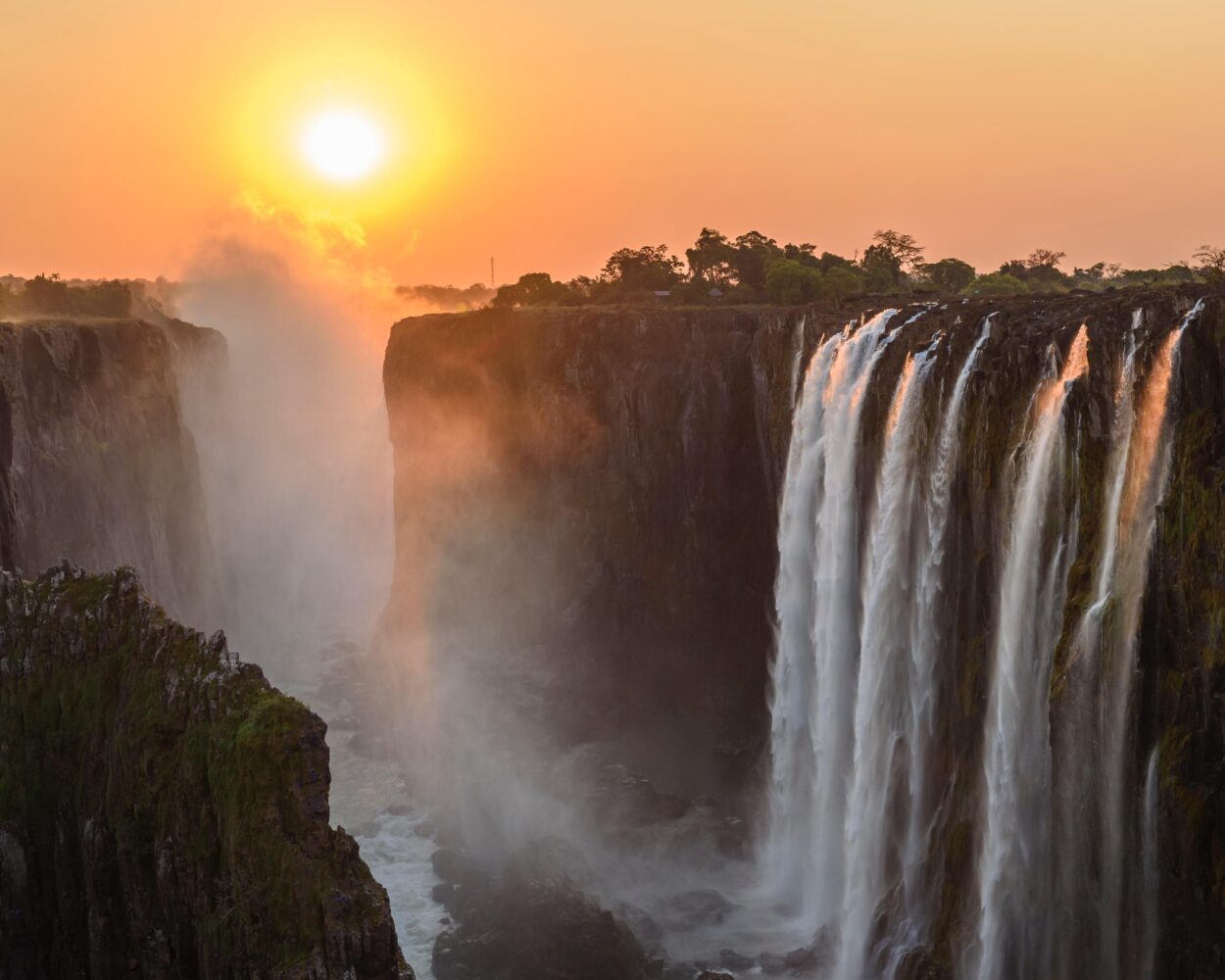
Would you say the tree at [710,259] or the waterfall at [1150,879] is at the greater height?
the tree at [710,259]

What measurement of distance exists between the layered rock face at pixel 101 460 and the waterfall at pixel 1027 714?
90.2ft

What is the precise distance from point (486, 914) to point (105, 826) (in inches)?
483

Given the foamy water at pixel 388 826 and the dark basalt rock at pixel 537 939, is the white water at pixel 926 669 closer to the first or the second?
the dark basalt rock at pixel 537 939

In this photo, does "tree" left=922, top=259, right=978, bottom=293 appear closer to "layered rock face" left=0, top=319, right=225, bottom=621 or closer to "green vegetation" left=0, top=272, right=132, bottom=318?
"layered rock face" left=0, top=319, right=225, bottom=621

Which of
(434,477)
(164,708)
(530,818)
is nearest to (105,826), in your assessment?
(164,708)

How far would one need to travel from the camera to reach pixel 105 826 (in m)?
25.4

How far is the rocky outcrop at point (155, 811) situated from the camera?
21.9 meters

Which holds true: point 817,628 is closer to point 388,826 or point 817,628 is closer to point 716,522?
point 716,522

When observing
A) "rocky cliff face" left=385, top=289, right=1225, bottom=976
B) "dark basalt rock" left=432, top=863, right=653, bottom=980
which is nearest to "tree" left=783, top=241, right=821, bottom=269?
"rocky cliff face" left=385, top=289, right=1225, bottom=976

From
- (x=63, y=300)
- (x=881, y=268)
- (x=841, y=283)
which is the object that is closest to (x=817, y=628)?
(x=841, y=283)

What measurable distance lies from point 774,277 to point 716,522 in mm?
17177

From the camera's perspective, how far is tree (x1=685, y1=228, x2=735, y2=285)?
69312mm

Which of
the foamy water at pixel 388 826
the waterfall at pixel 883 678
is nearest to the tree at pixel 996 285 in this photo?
the waterfall at pixel 883 678

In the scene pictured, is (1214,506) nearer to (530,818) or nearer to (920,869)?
(920,869)
